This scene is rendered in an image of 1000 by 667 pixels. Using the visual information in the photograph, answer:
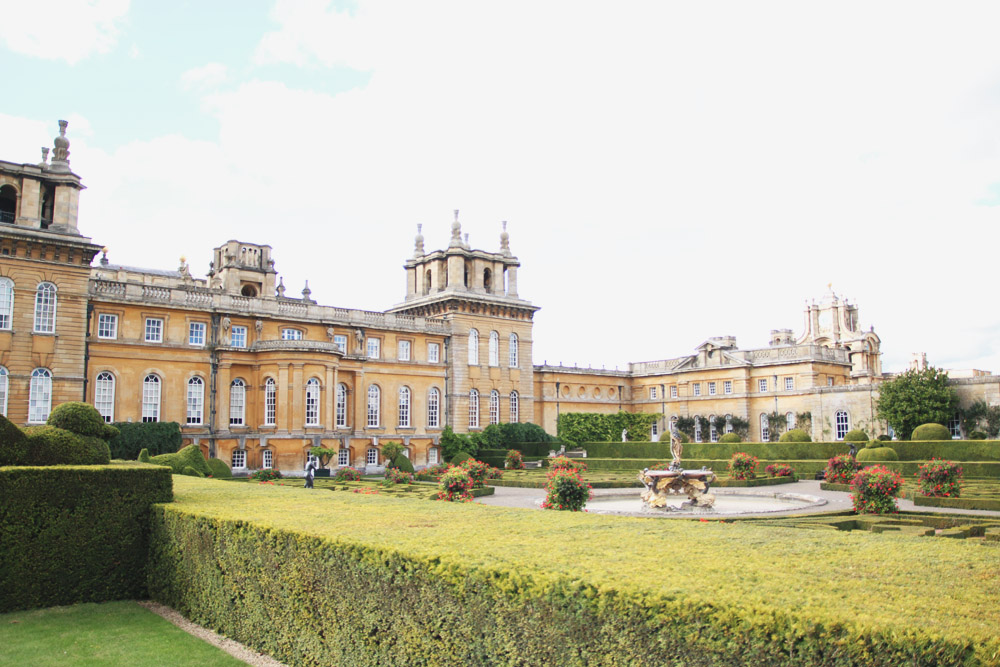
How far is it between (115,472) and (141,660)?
11.6 feet

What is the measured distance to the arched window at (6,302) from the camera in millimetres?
29562

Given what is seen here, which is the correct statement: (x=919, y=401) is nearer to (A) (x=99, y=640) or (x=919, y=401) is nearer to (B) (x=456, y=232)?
(B) (x=456, y=232)

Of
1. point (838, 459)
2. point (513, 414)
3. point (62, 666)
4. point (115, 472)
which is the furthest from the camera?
point (513, 414)

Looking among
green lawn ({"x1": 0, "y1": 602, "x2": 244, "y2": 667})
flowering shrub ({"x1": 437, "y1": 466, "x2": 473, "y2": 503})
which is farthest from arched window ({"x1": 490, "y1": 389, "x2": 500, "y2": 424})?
green lawn ({"x1": 0, "y1": 602, "x2": 244, "y2": 667})

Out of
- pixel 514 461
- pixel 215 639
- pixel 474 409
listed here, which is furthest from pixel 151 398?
pixel 215 639

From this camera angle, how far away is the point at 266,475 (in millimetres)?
33312

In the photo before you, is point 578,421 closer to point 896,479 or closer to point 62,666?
point 896,479

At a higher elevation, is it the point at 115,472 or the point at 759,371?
the point at 759,371

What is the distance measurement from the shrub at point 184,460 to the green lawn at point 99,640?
14.0 m

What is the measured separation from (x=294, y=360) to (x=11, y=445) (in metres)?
26.2

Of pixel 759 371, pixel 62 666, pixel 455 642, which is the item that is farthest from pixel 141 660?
pixel 759 371

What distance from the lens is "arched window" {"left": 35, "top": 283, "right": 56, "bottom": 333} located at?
30.3 m

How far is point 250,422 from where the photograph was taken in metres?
37.0

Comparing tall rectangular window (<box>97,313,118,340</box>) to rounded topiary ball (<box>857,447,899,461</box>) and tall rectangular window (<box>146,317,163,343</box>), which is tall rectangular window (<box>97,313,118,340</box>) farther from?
rounded topiary ball (<box>857,447,899,461</box>)
